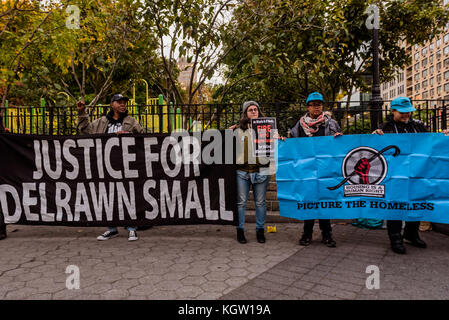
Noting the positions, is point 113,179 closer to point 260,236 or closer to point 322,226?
point 260,236

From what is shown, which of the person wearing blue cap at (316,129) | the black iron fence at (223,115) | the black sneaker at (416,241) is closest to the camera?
the black sneaker at (416,241)

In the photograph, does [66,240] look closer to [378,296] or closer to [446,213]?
[378,296]

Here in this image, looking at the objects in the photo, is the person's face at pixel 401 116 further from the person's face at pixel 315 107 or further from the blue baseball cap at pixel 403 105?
the person's face at pixel 315 107

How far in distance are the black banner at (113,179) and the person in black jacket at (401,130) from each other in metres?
2.29

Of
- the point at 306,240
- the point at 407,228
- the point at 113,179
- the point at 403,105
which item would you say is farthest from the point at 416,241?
the point at 113,179

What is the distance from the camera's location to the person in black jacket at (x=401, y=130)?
4.43m

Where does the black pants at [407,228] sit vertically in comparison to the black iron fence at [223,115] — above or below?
below

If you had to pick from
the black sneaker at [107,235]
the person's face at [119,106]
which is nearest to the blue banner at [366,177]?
the person's face at [119,106]

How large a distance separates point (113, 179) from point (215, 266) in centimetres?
236

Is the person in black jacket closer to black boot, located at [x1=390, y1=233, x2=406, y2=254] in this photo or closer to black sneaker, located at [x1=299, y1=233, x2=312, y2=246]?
black boot, located at [x1=390, y1=233, x2=406, y2=254]

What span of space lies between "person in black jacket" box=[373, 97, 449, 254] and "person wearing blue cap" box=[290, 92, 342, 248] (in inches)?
25.4

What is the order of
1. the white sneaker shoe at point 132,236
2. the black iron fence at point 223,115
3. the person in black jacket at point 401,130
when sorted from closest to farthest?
1. the person in black jacket at point 401,130
2. the white sneaker shoe at point 132,236
3. the black iron fence at point 223,115
